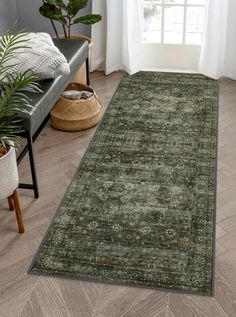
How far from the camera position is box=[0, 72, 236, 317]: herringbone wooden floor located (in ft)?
6.78

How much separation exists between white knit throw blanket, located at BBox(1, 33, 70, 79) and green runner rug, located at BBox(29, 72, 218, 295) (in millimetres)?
566

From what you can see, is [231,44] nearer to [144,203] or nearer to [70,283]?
[144,203]

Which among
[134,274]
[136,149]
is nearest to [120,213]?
[134,274]

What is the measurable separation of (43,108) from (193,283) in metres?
1.23

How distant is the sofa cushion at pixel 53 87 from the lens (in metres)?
2.59

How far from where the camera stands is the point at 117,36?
4.21 metres

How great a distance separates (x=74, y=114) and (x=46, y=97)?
1.92 ft

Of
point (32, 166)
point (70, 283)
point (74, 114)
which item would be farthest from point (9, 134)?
point (74, 114)

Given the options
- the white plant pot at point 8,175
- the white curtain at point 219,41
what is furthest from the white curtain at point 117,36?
the white plant pot at point 8,175

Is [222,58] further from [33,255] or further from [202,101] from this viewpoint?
[33,255]

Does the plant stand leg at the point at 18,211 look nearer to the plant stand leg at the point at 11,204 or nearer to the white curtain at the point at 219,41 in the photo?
the plant stand leg at the point at 11,204

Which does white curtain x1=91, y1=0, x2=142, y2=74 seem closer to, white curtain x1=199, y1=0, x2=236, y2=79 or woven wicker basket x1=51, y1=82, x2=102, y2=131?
white curtain x1=199, y1=0, x2=236, y2=79

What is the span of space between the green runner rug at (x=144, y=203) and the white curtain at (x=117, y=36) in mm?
583

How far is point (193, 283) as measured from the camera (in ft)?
7.14
